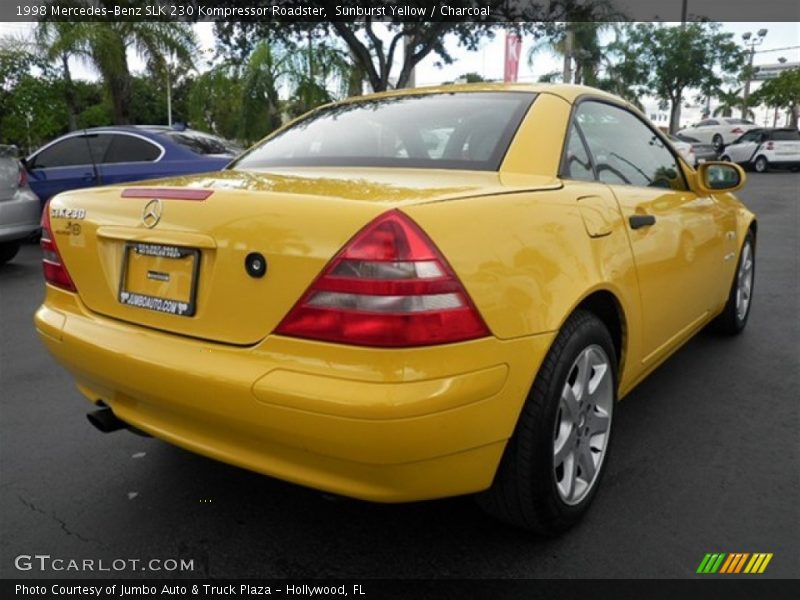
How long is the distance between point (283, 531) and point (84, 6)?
18710mm

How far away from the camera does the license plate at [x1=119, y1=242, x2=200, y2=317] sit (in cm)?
202

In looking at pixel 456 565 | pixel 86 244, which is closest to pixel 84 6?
pixel 86 244

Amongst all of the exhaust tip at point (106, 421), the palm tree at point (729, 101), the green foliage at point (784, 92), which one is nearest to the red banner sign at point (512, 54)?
the exhaust tip at point (106, 421)

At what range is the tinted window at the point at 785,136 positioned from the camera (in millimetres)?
22609

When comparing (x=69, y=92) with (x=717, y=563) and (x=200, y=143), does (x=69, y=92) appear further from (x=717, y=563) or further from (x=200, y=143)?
(x=717, y=563)

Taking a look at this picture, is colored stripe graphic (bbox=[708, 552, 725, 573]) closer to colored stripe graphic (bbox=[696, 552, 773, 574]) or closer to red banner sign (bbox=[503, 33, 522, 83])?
colored stripe graphic (bbox=[696, 552, 773, 574])

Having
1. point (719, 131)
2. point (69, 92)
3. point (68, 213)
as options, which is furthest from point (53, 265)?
point (719, 131)

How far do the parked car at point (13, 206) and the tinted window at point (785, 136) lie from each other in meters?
22.7

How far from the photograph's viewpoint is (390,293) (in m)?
1.74

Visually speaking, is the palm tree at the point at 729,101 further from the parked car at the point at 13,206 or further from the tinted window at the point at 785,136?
the parked car at the point at 13,206

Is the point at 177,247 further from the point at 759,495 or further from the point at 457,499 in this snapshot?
the point at 759,495

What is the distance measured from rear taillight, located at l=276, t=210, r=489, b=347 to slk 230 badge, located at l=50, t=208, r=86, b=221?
106 cm

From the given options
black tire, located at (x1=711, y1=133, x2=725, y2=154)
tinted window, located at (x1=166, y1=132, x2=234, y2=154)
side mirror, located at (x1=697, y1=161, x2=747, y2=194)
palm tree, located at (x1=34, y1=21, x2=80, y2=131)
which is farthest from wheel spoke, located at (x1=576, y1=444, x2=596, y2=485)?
black tire, located at (x1=711, y1=133, x2=725, y2=154)

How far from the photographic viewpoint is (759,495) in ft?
8.38
